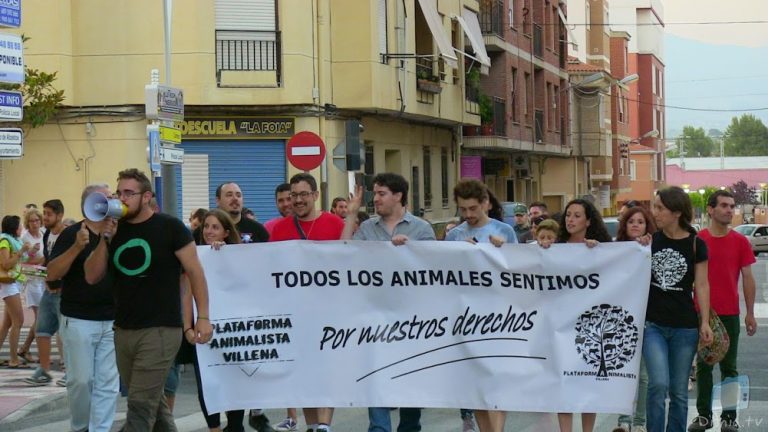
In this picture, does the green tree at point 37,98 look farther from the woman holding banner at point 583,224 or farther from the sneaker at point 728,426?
the sneaker at point 728,426

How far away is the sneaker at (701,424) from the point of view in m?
9.62

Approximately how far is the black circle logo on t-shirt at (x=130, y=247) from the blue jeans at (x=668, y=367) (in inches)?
132

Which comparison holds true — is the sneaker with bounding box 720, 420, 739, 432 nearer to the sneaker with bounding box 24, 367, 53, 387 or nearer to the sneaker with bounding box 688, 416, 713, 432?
the sneaker with bounding box 688, 416, 713, 432

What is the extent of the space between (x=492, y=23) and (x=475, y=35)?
154 inches

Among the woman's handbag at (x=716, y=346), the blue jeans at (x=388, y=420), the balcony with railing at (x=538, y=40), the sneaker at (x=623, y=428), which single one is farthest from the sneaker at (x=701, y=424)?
the balcony with railing at (x=538, y=40)

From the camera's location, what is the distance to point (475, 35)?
124 feet

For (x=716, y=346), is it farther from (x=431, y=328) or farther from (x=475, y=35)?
(x=475, y=35)

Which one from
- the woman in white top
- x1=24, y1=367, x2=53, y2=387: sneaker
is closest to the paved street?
x1=24, y1=367, x2=53, y2=387: sneaker

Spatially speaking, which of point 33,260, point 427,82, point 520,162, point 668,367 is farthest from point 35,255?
point 520,162

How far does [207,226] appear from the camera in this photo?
966 cm

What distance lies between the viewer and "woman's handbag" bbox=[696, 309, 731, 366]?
9031 mm

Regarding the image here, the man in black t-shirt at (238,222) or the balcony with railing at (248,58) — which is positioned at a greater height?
the balcony with railing at (248,58)

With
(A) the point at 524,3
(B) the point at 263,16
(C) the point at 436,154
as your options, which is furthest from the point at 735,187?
(B) the point at 263,16

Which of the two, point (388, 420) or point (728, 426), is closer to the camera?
point (388, 420)
